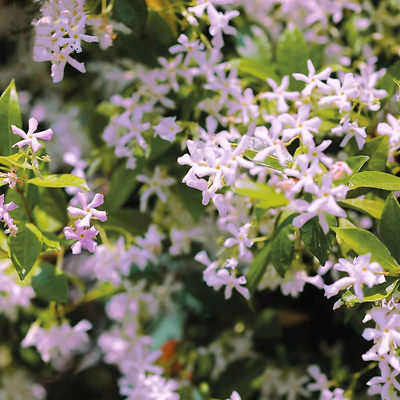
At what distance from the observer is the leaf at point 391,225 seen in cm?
81

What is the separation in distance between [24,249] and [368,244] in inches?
19.4

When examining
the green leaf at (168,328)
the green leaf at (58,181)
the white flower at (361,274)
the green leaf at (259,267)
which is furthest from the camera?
the green leaf at (168,328)

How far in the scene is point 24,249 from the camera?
850 millimetres

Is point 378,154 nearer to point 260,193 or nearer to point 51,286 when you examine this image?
point 260,193

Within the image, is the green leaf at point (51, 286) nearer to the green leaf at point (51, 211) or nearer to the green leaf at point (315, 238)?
the green leaf at point (51, 211)

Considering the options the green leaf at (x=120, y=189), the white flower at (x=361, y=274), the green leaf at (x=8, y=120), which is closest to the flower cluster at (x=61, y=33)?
the green leaf at (x=8, y=120)

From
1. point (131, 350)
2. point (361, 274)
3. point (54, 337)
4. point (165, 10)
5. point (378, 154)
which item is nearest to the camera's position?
point (361, 274)

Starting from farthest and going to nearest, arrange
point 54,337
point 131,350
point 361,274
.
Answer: point 131,350
point 54,337
point 361,274

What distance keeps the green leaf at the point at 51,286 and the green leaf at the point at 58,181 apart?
0.72 ft

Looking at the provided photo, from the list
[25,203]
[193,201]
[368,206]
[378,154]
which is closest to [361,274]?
[368,206]

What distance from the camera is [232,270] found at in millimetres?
941

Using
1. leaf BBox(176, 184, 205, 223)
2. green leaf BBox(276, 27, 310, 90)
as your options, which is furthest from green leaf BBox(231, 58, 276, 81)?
leaf BBox(176, 184, 205, 223)

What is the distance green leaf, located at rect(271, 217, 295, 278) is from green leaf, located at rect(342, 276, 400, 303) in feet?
0.40

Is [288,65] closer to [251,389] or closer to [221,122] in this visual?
[221,122]
